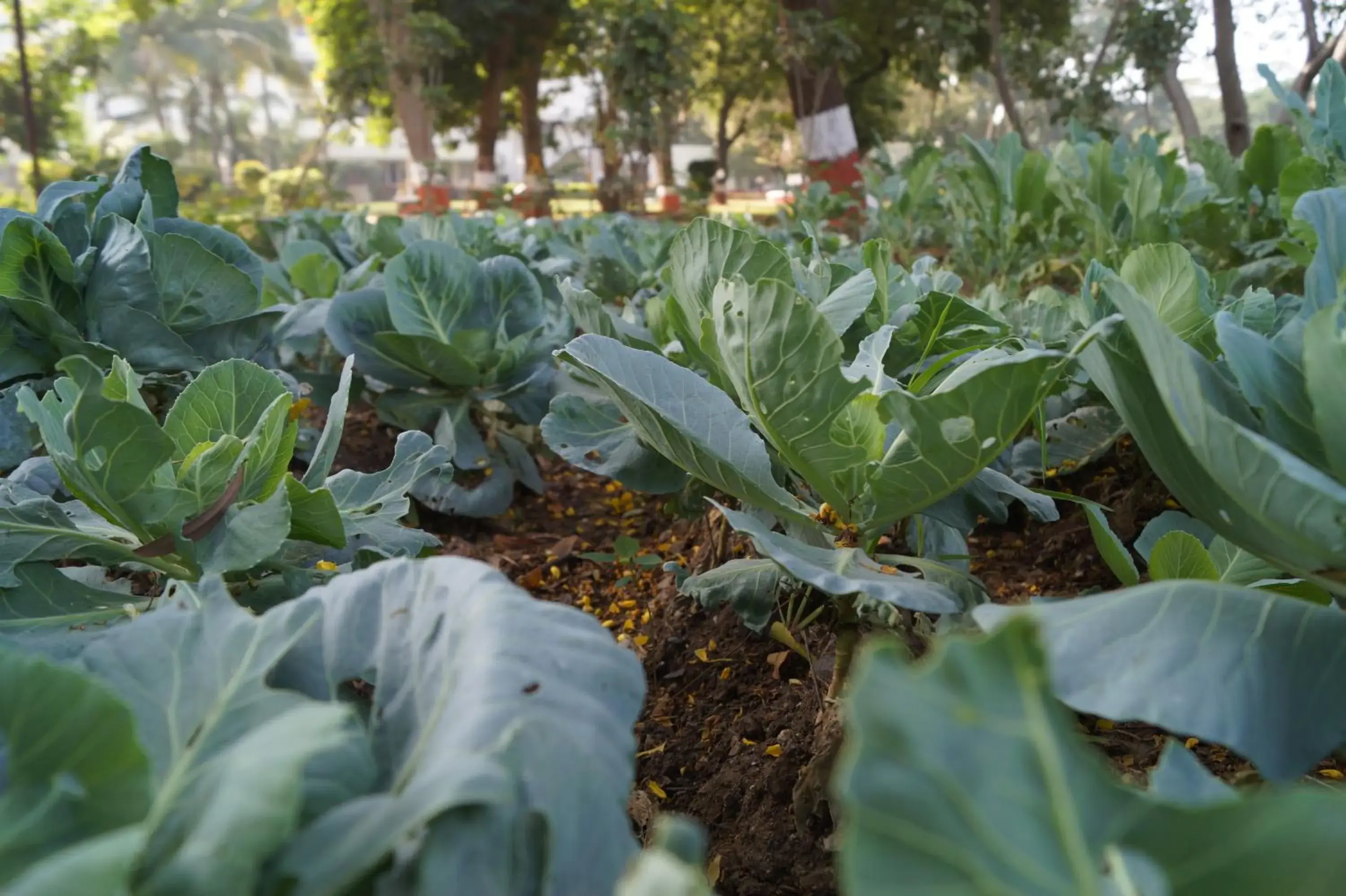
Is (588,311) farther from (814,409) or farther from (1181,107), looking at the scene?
(1181,107)

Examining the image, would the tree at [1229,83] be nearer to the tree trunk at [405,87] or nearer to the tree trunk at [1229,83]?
the tree trunk at [1229,83]

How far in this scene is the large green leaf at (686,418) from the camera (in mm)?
967

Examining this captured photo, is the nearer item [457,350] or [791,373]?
[791,373]

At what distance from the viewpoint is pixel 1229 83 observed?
5656 mm

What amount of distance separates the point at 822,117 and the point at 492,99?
1226 cm

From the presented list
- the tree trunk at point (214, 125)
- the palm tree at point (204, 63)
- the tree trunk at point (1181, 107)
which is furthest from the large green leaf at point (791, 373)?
the tree trunk at point (214, 125)

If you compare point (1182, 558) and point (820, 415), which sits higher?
point (820, 415)

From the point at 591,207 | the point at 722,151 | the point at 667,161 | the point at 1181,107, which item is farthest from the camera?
the point at 722,151

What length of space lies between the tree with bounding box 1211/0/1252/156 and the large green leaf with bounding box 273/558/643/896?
246 inches

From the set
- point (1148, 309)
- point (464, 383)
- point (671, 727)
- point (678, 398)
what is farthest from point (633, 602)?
point (1148, 309)

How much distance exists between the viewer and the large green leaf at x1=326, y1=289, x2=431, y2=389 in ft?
7.22

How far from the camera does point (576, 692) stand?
591 millimetres

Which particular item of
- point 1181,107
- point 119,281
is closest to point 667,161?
point 1181,107

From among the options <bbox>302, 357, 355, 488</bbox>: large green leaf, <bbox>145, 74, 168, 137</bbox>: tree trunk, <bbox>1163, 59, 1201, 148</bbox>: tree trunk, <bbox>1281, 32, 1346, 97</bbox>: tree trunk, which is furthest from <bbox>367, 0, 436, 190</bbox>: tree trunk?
<bbox>145, 74, 168, 137</bbox>: tree trunk
